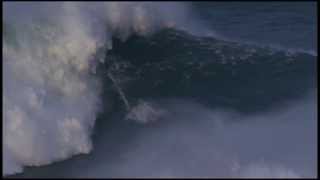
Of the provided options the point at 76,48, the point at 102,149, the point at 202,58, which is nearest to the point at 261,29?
the point at 202,58

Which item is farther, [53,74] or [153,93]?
[153,93]

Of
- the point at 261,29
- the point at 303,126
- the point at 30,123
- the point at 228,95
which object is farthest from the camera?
the point at 261,29

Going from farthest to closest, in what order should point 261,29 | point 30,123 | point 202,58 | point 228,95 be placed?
point 261,29, point 202,58, point 228,95, point 30,123

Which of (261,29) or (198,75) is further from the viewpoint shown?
(261,29)

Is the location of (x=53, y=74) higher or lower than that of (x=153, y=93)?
higher

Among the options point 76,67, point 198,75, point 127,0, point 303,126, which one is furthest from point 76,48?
point 303,126

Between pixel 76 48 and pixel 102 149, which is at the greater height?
pixel 76 48

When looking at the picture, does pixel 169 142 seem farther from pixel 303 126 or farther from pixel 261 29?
pixel 261 29

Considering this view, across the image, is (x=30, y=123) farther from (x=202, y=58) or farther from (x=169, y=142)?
(x=202, y=58)
